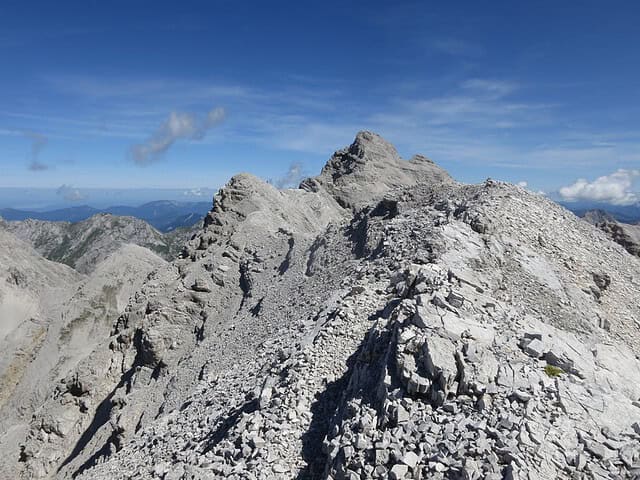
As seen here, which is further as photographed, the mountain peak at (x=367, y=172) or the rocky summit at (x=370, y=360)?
the mountain peak at (x=367, y=172)

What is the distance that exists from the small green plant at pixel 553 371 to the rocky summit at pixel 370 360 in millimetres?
64

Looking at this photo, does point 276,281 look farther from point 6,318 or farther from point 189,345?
point 6,318

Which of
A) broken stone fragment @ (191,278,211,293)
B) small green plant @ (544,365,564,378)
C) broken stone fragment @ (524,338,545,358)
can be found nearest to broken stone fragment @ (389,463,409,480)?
small green plant @ (544,365,564,378)

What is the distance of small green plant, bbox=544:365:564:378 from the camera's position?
577 inches

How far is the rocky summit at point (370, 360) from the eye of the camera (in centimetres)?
1289

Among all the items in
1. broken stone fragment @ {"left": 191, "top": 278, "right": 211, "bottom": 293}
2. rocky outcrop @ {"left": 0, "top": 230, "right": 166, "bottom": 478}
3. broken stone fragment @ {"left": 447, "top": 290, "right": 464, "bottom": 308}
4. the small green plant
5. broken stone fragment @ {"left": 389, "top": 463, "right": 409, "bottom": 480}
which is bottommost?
rocky outcrop @ {"left": 0, "top": 230, "right": 166, "bottom": 478}

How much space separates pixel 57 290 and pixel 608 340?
92.2 metres

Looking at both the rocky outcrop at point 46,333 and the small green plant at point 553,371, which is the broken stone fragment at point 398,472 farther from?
the rocky outcrop at point 46,333

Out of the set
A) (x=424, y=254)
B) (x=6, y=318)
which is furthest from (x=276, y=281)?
(x=6, y=318)

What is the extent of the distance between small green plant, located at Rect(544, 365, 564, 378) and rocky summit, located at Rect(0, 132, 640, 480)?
0.06m

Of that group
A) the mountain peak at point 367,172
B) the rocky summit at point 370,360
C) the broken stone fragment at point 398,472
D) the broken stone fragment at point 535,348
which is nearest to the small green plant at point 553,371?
the rocky summit at point 370,360

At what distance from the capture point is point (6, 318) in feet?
248

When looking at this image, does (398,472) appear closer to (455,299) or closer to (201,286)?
(455,299)

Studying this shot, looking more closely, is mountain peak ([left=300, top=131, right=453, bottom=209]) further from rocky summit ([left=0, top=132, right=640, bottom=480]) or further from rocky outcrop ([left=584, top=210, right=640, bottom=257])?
rocky summit ([left=0, top=132, right=640, bottom=480])
